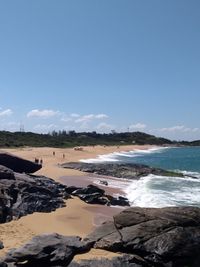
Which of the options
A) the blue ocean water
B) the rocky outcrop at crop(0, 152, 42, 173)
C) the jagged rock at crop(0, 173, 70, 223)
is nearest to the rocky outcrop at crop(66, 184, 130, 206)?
the jagged rock at crop(0, 173, 70, 223)

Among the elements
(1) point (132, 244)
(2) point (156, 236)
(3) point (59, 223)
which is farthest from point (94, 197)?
(1) point (132, 244)

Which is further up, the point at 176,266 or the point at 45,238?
the point at 45,238

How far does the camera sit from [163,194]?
35.9 meters

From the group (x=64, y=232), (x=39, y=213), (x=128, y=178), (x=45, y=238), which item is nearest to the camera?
(x=45, y=238)

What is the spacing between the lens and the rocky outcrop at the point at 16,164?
39219 millimetres

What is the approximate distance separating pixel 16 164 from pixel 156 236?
25812mm

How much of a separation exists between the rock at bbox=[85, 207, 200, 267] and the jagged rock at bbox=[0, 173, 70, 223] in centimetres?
661

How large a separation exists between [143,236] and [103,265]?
2.60m

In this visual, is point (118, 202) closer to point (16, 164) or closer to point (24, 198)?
point (24, 198)

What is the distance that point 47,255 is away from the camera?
46.7ft

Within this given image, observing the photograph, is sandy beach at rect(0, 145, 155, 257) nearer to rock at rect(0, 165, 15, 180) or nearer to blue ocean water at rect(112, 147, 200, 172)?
rock at rect(0, 165, 15, 180)

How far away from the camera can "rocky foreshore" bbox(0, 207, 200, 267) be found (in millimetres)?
14234

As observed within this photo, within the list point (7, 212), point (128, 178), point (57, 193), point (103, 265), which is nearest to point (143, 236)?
point (103, 265)

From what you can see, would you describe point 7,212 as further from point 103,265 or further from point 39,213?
point 103,265
